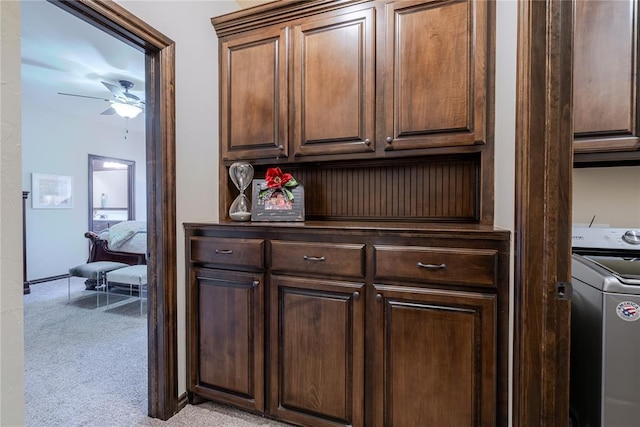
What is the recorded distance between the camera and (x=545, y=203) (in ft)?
2.98

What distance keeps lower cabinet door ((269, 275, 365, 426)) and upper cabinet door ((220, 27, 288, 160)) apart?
2.87 ft

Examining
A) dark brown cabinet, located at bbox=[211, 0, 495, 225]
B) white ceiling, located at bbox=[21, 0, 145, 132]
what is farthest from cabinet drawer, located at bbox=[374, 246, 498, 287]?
white ceiling, located at bbox=[21, 0, 145, 132]

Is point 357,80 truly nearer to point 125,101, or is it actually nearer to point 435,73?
point 435,73

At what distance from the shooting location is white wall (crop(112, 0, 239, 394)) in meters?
1.76

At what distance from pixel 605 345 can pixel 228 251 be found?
165 centimetres

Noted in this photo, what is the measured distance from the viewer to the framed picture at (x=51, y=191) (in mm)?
4660

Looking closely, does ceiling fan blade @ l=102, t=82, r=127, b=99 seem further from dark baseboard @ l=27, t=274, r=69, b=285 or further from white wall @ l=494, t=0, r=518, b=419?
white wall @ l=494, t=0, r=518, b=419

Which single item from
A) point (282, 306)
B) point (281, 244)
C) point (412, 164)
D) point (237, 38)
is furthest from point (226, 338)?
point (237, 38)

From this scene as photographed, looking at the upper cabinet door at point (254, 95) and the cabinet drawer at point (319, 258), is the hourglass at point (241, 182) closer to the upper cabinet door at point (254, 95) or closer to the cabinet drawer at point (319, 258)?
the upper cabinet door at point (254, 95)

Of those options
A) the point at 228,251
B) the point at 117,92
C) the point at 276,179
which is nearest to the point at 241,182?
the point at 276,179

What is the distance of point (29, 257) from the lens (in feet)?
14.9

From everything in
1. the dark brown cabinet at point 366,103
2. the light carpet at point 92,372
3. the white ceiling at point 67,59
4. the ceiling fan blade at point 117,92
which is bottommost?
the light carpet at point 92,372

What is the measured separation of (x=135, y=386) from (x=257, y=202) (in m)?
1.38

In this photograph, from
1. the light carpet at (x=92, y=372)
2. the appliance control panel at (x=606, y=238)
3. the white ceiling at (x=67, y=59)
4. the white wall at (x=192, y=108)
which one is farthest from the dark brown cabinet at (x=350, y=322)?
the white ceiling at (x=67, y=59)
